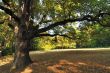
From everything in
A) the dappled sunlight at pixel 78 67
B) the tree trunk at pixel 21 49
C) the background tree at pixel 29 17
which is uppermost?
the background tree at pixel 29 17

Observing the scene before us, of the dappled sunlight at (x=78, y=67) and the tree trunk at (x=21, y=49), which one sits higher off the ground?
the tree trunk at (x=21, y=49)

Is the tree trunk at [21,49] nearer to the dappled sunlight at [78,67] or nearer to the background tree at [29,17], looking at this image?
the background tree at [29,17]

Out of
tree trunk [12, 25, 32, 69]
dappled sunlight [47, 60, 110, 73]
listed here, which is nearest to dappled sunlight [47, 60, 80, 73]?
dappled sunlight [47, 60, 110, 73]

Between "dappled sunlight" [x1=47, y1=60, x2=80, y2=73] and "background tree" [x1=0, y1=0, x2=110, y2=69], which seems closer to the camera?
"dappled sunlight" [x1=47, y1=60, x2=80, y2=73]

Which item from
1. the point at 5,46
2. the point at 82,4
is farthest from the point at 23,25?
the point at 5,46

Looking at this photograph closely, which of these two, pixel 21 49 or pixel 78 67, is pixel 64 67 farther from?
pixel 21 49

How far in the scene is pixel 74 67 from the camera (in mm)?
17766

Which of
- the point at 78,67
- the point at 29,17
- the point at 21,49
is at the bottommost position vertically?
the point at 78,67

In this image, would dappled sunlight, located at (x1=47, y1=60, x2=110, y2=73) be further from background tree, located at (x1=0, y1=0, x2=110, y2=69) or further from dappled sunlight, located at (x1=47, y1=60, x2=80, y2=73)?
background tree, located at (x1=0, y1=0, x2=110, y2=69)

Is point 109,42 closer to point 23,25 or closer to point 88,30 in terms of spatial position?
point 88,30

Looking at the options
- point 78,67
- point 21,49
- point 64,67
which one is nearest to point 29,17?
point 21,49

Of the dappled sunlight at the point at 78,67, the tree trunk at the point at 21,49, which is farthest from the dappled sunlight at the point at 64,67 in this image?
the tree trunk at the point at 21,49

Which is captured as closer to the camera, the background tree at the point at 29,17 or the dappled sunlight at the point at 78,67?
the dappled sunlight at the point at 78,67

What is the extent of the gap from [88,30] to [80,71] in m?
8.71
